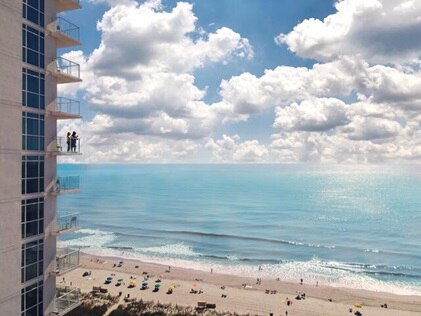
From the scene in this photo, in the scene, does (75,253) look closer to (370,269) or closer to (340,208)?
(370,269)

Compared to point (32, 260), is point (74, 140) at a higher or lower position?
higher

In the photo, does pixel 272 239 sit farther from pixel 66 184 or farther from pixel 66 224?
pixel 66 184

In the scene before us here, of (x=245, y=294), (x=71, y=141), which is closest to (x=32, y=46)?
(x=71, y=141)

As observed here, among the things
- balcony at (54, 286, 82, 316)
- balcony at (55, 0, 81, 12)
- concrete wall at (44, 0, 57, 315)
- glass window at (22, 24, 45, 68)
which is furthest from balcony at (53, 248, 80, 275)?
balcony at (55, 0, 81, 12)

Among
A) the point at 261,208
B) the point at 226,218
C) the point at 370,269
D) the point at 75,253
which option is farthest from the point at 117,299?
the point at 261,208

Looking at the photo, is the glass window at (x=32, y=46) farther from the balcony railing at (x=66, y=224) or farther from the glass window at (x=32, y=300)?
the glass window at (x=32, y=300)

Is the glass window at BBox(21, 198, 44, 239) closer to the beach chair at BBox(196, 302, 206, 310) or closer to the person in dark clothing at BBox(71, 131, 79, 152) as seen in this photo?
the person in dark clothing at BBox(71, 131, 79, 152)

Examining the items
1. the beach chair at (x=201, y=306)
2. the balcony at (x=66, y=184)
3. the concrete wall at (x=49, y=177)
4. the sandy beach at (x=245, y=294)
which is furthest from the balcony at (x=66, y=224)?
the sandy beach at (x=245, y=294)
